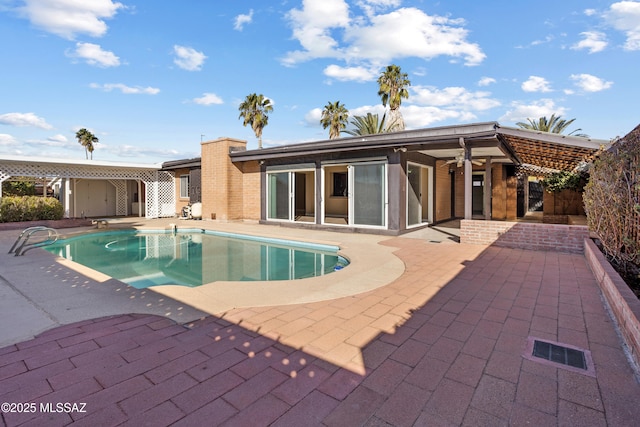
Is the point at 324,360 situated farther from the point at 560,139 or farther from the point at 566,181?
the point at 566,181

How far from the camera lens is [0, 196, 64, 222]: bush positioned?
12508mm

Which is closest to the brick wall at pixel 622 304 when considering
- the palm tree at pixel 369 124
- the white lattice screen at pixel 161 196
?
the white lattice screen at pixel 161 196

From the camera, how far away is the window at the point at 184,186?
18875 mm

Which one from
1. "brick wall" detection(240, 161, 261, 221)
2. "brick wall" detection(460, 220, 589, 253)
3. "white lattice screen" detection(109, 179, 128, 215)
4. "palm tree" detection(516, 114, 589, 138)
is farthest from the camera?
"palm tree" detection(516, 114, 589, 138)

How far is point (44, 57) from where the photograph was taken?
1156 centimetres

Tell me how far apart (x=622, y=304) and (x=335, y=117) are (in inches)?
1035

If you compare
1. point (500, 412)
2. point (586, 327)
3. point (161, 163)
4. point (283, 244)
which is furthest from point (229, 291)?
point (161, 163)

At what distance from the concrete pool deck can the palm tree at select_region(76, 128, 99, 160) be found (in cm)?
3702

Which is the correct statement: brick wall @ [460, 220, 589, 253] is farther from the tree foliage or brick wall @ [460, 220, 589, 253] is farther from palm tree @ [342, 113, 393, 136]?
palm tree @ [342, 113, 393, 136]

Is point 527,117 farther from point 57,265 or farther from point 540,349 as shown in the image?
point 57,265

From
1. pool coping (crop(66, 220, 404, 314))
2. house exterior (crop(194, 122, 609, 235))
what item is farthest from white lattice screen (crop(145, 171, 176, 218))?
pool coping (crop(66, 220, 404, 314))

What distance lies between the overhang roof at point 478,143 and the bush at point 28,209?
376 inches

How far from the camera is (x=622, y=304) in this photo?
3.13 m

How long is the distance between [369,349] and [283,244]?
7.79 m
